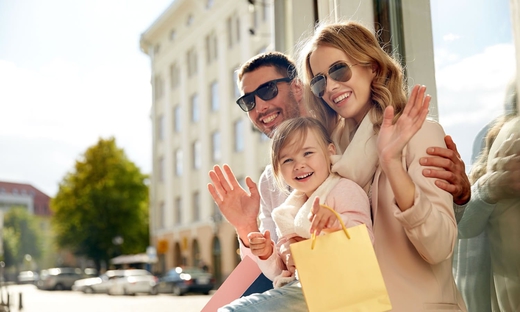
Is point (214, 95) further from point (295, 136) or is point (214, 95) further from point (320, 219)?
point (320, 219)

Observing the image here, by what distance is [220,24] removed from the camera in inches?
1059

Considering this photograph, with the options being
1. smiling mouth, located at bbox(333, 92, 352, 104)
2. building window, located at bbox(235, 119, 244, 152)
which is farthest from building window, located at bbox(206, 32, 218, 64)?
smiling mouth, located at bbox(333, 92, 352, 104)

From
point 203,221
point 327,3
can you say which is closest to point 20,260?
point 203,221

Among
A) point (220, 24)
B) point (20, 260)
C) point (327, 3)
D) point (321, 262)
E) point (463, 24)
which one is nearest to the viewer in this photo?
point (321, 262)

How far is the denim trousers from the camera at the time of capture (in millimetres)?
1979

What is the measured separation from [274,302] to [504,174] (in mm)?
872

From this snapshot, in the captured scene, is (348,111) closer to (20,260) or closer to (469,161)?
(469,161)

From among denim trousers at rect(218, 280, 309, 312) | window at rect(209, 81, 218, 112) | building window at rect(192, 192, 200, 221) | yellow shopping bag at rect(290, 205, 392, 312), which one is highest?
window at rect(209, 81, 218, 112)

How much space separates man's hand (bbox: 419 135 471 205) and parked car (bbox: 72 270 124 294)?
80.5 ft

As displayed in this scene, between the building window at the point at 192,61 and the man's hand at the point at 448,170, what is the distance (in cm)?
2802

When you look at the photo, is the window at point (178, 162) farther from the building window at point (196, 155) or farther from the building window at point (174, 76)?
the building window at point (174, 76)

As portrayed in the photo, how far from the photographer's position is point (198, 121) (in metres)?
28.8

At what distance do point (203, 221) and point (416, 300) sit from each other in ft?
85.7

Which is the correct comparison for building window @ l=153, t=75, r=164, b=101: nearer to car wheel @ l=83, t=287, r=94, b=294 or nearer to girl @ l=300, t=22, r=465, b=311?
car wheel @ l=83, t=287, r=94, b=294
